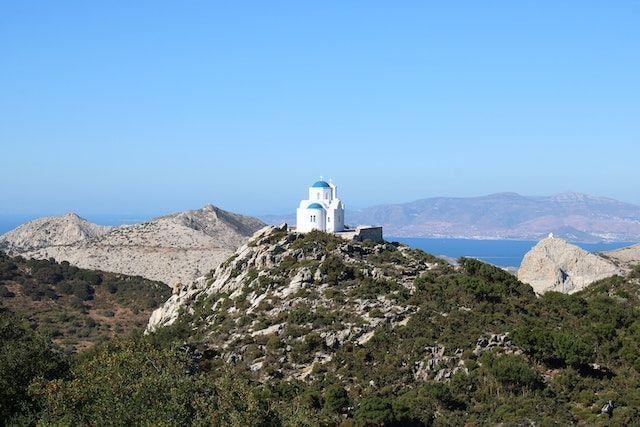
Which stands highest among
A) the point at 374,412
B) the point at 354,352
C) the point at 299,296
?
the point at 299,296

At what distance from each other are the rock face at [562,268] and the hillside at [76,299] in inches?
1436

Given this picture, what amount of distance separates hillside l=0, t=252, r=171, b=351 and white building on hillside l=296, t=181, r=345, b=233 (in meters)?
19.9

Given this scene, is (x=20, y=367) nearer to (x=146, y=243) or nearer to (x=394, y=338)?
(x=394, y=338)

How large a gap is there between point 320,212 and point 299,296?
1154cm

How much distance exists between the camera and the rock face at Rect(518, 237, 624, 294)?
7150cm

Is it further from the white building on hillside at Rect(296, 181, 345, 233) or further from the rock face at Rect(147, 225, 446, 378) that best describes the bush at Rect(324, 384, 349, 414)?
the white building on hillside at Rect(296, 181, 345, 233)

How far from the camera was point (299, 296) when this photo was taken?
5172cm

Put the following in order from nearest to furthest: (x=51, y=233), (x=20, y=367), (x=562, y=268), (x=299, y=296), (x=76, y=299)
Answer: (x=20, y=367)
(x=299, y=296)
(x=562, y=268)
(x=76, y=299)
(x=51, y=233)

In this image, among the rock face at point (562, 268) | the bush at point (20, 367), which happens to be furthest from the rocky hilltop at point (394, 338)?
the rock face at point (562, 268)

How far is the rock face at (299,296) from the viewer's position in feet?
154

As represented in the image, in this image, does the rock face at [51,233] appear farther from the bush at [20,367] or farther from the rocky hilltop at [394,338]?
the bush at [20,367]

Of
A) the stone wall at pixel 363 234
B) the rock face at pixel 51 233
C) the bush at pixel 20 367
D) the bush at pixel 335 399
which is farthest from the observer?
the rock face at pixel 51 233

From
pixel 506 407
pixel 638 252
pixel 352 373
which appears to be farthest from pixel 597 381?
pixel 638 252

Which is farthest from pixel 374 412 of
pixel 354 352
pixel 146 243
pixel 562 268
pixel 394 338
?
pixel 146 243
